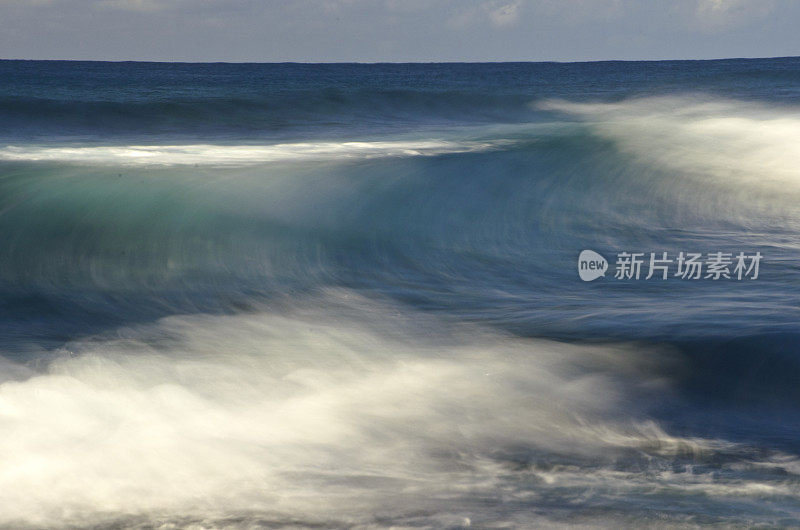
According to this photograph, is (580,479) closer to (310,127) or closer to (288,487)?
(288,487)

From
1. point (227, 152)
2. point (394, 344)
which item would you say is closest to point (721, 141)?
point (227, 152)

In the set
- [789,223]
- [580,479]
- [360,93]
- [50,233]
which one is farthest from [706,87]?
[580,479]

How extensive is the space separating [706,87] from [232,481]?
2486cm

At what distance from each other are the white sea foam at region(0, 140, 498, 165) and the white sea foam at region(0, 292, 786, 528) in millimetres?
5366

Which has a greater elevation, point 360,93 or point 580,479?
point 360,93

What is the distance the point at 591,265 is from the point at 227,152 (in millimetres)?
6068

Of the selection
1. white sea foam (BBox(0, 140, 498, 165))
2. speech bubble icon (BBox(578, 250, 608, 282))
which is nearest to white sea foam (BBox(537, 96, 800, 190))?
white sea foam (BBox(0, 140, 498, 165))

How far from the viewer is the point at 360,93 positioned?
18.6 m

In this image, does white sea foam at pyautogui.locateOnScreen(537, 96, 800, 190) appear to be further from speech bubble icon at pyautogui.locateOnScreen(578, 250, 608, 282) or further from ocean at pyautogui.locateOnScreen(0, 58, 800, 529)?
speech bubble icon at pyautogui.locateOnScreen(578, 250, 608, 282)

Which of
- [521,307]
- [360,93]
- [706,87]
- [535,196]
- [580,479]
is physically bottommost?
[580,479]

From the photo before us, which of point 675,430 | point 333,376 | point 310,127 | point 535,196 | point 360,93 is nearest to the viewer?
point 675,430

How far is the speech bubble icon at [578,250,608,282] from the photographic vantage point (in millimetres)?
5160

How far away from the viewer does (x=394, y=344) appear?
12.6 ft

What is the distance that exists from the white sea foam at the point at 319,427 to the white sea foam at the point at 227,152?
537cm
